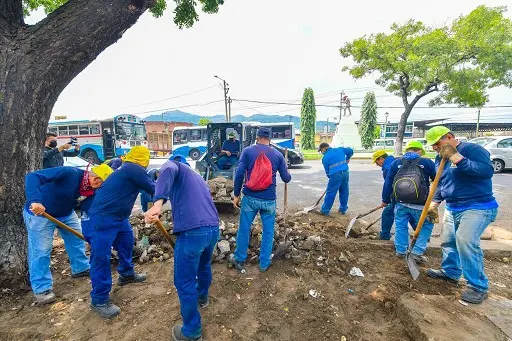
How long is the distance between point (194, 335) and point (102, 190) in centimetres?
156

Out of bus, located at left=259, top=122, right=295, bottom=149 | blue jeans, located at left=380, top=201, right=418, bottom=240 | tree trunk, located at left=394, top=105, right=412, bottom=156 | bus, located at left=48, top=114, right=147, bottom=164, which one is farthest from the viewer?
bus, located at left=259, top=122, right=295, bottom=149

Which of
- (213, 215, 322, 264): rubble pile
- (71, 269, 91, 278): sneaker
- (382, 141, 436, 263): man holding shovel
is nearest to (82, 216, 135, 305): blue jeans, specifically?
(71, 269, 91, 278): sneaker

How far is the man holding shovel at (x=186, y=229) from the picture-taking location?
7.18 feet

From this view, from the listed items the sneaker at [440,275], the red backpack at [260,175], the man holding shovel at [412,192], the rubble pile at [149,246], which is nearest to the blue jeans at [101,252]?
the rubble pile at [149,246]

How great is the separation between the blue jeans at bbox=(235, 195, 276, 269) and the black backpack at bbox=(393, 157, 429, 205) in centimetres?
166

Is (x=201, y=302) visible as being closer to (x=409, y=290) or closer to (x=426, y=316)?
(x=426, y=316)

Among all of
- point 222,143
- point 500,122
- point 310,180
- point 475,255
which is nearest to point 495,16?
point 310,180

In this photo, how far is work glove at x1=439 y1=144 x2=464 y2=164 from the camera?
2514 millimetres

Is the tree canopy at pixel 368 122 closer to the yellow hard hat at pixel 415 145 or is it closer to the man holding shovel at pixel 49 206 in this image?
the yellow hard hat at pixel 415 145

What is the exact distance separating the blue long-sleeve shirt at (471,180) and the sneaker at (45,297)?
14.1 feet

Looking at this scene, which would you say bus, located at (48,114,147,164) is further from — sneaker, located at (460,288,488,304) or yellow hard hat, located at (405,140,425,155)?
sneaker, located at (460,288,488,304)

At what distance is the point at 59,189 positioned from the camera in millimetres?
2916

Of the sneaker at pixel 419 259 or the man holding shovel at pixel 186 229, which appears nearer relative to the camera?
the man holding shovel at pixel 186 229

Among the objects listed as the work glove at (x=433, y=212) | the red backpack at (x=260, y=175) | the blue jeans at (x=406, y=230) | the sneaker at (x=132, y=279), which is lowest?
the sneaker at (x=132, y=279)
